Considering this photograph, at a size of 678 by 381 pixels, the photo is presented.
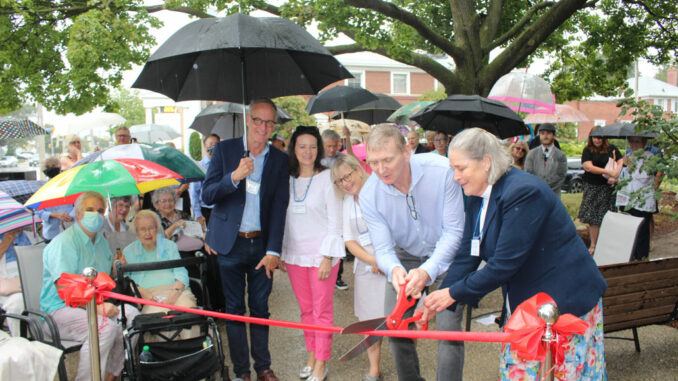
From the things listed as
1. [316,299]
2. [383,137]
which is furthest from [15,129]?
[383,137]

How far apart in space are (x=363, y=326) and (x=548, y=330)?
95 cm

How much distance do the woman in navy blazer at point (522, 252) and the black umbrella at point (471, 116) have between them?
3.41 m

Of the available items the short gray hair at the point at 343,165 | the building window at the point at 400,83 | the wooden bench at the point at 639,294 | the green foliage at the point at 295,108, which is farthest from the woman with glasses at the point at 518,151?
the building window at the point at 400,83

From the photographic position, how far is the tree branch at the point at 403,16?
27.4ft

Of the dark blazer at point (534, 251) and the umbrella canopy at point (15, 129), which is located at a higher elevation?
the umbrella canopy at point (15, 129)

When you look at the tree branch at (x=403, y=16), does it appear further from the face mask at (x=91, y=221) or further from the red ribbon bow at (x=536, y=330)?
the red ribbon bow at (x=536, y=330)

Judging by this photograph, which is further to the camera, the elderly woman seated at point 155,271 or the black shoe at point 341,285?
the black shoe at point 341,285

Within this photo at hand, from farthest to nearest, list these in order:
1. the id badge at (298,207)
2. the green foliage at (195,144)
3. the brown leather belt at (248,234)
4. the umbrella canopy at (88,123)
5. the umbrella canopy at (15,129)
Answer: the green foliage at (195,144), the umbrella canopy at (88,123), the umbrella canopy at (15,129), the id badge at (298,207), the brown leather belt at (248,234)

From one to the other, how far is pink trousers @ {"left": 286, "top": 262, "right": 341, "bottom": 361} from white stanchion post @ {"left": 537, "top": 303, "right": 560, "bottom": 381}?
215 centimetres

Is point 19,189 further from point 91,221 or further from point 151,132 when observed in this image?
point 151,132

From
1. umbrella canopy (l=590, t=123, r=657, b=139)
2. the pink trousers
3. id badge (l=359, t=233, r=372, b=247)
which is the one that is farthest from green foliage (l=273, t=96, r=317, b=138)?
id badge (l=359, t=233, r=372, b=247)

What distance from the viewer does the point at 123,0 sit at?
30.0 feet

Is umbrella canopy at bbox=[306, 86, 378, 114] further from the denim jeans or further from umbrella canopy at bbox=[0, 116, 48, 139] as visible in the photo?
the denim jeans

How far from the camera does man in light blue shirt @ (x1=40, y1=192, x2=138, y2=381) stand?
3.60m
